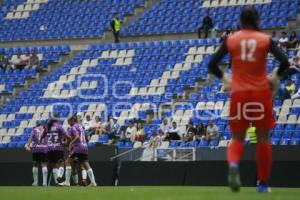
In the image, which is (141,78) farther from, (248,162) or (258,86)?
(258,86)

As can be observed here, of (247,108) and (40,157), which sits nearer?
(247,108)

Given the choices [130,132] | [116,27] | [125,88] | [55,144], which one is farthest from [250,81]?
[116,27]

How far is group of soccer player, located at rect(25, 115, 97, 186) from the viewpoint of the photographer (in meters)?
23.2

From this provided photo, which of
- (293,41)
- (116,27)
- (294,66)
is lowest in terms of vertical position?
(294,66)

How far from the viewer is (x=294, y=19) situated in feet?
111

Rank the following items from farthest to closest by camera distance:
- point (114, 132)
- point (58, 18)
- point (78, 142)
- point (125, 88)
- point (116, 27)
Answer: point (58, 18) < point (116, 27) < point (125, 88) < point (114, 132) < point (78, 142)

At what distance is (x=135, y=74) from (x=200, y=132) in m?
Answer: 7.44

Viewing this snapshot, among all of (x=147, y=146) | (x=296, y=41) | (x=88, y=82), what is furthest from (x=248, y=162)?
(x=88, y=82)

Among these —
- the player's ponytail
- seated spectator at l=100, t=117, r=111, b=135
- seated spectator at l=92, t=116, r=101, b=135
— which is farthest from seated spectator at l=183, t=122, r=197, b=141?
the player's ponytail

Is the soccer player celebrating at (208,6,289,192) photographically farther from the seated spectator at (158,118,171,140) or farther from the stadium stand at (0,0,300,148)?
the seated spectator at (158,118,171,140)

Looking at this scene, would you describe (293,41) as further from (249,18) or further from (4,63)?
(249,18)

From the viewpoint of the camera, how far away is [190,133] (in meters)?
27.7

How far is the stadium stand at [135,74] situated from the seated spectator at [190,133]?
1.11 feet

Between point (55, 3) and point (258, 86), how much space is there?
33618 millimetres
